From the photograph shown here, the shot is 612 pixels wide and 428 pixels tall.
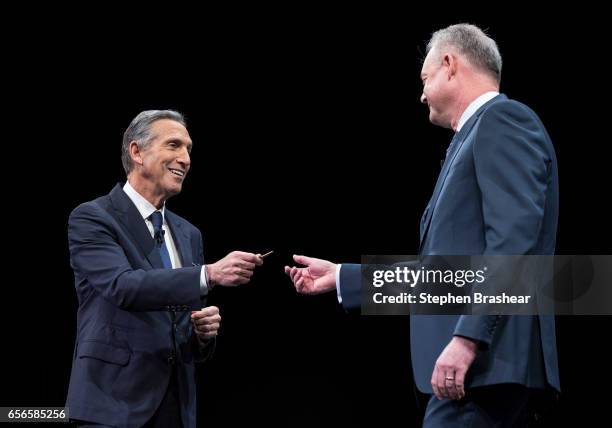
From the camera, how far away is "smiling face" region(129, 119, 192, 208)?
258 cm

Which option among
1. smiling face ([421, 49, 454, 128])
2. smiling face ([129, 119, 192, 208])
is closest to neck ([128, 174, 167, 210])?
smiling face ([129, 119, 192, 208])

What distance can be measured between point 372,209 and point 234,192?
2.23 ft

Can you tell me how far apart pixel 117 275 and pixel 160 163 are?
473mm

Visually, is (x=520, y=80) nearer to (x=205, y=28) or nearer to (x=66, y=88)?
(x=205, y=28)

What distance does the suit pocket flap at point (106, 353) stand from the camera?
7.40 ft

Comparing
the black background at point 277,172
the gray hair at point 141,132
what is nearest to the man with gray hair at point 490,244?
the gray hair at point 141,132

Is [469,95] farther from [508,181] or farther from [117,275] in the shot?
[117,275]

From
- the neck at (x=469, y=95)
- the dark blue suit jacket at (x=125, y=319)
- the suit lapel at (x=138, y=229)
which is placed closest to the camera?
the neck at (x=469, y=95)

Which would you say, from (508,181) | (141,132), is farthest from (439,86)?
(141,132)

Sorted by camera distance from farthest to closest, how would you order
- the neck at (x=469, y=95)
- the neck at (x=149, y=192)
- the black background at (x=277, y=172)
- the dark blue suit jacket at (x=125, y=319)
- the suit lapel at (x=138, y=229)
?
the black background at (x=277, y=172) → the neck at (x=149, y=192) → the suit lapel at (x=138, y=229) → the dark blue suit jacket at (x=125, y=319) → the neck at (x=469, y=95)

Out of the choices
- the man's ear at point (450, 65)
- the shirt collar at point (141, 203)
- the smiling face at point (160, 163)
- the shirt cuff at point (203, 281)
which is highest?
the man's ear at point (450, 65)

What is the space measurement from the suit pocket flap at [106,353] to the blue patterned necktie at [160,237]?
0.33 m

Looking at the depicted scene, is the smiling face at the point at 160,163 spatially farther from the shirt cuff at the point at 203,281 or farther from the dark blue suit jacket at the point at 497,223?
the dark blue suit jacket at the point at 497,223

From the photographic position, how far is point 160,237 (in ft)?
8.21
